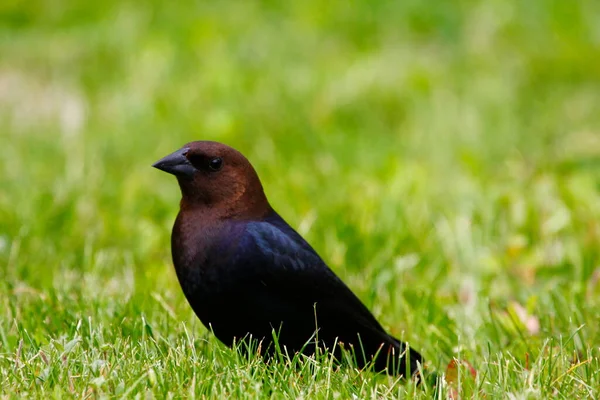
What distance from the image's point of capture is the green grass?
10.7ft

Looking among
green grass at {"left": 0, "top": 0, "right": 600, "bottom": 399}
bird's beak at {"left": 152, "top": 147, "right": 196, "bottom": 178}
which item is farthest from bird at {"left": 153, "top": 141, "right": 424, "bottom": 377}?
green grass at {"left": 0, "top": 0, "right": 600, "bottom": 399}

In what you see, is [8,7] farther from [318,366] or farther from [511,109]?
[318,366]

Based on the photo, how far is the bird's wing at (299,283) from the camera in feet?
11.4

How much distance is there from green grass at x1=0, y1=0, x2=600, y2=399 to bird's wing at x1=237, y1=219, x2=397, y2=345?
0.84ft

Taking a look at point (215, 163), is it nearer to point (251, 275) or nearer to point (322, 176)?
point (251, 275)

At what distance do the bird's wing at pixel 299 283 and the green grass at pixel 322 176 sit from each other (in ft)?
0.84

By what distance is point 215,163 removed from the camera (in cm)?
365

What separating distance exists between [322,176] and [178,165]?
233cm

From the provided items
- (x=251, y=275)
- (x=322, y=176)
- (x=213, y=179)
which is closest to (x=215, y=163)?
(x=213, y=179)

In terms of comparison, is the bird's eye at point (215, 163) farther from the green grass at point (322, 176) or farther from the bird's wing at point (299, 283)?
the green grass at point (322, 176)

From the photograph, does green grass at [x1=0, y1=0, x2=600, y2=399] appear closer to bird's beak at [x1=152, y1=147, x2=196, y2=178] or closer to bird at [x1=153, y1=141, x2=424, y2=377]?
bird at [x1=153, y1=141, x2=424, y2=377]

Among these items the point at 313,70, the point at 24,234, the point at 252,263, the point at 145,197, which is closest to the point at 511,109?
the point at 313,70

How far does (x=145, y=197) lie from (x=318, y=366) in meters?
2.64

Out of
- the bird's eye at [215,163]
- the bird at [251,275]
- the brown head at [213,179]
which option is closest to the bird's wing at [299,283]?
the bird at [251,275]
